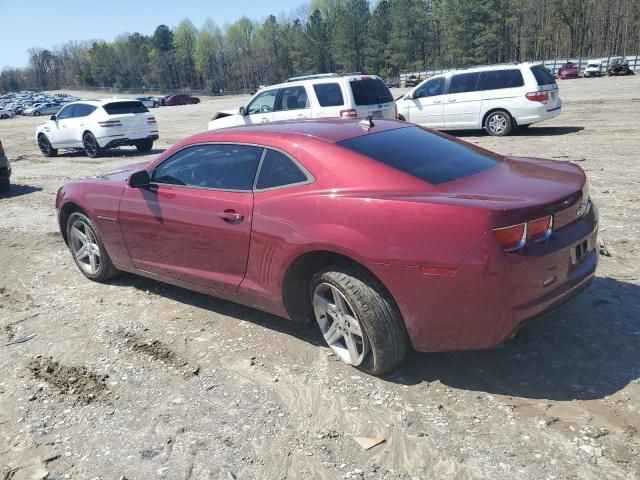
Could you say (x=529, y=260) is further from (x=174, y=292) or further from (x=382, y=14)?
(x=382, y=14)

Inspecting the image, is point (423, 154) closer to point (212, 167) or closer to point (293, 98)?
point (212, 167)

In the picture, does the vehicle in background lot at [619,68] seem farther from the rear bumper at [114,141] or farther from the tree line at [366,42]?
the rear bumper at [114,141]

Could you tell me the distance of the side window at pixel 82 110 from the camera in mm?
16188

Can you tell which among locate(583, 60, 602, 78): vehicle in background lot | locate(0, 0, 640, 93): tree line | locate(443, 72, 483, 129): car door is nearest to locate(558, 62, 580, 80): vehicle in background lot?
locate(583, 60, 602, 78): vehicle in background lot

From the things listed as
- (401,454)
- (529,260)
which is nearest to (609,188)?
(529,260)

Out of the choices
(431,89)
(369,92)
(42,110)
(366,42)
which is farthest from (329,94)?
(366,42)

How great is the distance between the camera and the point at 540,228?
3.01m

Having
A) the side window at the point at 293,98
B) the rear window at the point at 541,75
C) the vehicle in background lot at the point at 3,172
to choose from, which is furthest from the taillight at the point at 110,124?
the rear window at the point at 541,75

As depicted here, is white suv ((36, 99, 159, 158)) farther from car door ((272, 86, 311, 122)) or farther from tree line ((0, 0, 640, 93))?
tree line ((0, 0, 640, 93))

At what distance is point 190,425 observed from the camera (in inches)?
125

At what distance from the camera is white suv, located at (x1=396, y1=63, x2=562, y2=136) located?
1354 cm

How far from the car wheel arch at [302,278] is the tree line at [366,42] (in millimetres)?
83602

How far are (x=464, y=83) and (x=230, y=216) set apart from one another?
12143 mm

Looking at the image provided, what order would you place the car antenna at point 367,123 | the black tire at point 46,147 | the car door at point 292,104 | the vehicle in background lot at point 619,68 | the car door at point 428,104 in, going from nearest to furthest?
1. the car antenna at point 367,123
2. the car door at point 292,104
3. the car door at point 428,104
4. the black tire at point 46,147
5. the vehicle in background lot at point 619,68
